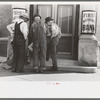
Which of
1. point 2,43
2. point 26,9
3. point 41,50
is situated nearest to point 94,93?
point 41,50

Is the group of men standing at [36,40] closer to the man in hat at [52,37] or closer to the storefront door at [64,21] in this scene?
the man in hat at [52,37]

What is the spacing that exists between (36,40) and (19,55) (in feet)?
2.51

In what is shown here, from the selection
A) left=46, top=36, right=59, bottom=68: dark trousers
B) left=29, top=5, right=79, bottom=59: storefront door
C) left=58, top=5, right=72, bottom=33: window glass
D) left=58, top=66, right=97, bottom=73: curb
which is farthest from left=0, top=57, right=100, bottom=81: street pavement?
left=58, top=5, right=72, bottom=33: window glass

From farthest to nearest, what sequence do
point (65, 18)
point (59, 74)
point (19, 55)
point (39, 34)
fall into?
point (65, 18) < point (19, 55) < point (39, 34) < point (59, 74)

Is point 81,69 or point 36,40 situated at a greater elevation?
point 36,40

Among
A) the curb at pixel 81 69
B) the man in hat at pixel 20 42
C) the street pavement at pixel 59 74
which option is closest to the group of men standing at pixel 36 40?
the man in hat at pixel 20 42

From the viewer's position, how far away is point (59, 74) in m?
7.71

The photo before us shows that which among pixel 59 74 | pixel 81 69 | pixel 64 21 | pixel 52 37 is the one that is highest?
pixel 64 21

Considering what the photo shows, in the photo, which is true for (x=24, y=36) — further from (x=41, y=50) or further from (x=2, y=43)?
(x=2, y=43)

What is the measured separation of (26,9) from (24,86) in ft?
11.2

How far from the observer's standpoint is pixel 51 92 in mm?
5738

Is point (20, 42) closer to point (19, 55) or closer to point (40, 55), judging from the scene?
point (19, 55)

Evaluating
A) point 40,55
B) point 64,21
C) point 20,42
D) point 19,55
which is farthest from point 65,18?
point 19,55

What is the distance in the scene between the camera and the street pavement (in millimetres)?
7168
